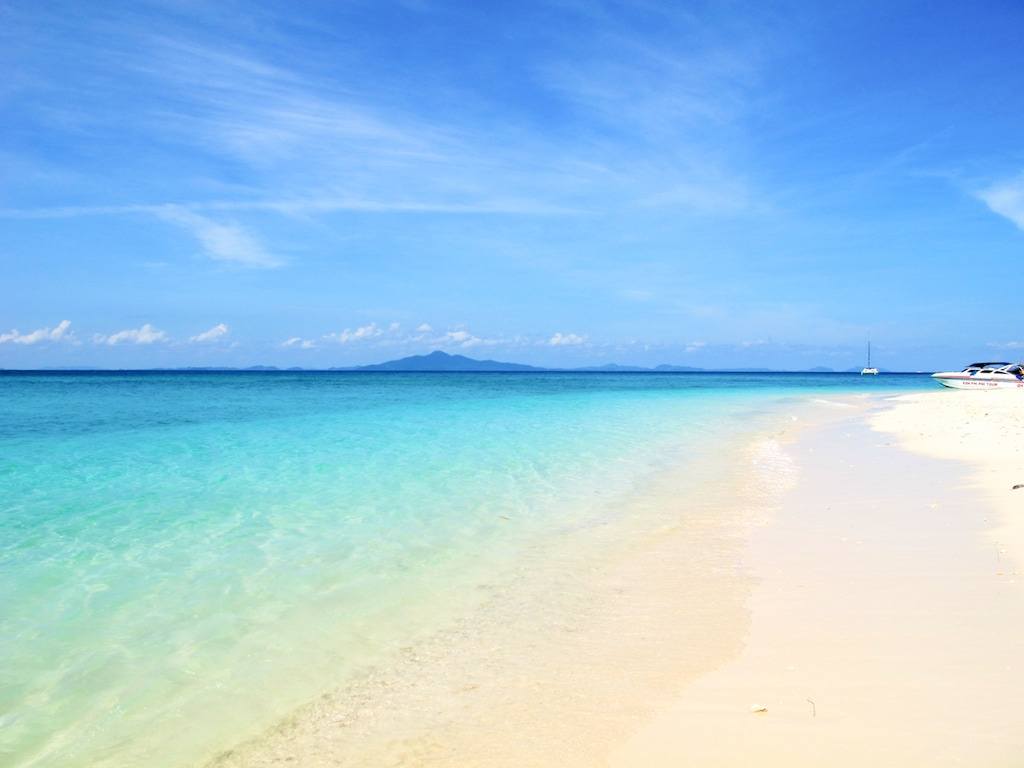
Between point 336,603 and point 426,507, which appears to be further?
point 426,507

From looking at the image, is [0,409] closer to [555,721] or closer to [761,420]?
[761,420]

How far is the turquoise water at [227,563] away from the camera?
13.7ft

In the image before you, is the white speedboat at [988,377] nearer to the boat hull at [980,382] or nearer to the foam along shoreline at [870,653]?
the boat hull at [980,382]

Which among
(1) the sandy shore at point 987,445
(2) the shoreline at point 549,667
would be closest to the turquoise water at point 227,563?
(2) the shoreline at point 549,667

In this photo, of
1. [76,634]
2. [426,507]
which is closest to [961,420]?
[426,507]

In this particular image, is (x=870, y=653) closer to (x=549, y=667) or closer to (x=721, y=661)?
(x=721, y=661)

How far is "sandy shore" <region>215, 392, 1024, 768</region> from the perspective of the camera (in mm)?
3518

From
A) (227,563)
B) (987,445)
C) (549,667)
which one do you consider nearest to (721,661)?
(549,667)

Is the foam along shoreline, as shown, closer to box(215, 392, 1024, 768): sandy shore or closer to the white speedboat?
box(215, 392, 1024, 768): sandy shore

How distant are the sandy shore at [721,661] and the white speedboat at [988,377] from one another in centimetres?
4302

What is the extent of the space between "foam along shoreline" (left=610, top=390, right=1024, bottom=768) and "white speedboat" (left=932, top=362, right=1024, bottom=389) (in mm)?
42012

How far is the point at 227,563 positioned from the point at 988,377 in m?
51.8

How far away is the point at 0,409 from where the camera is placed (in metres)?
30.1

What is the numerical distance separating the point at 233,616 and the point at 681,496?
7.00m
